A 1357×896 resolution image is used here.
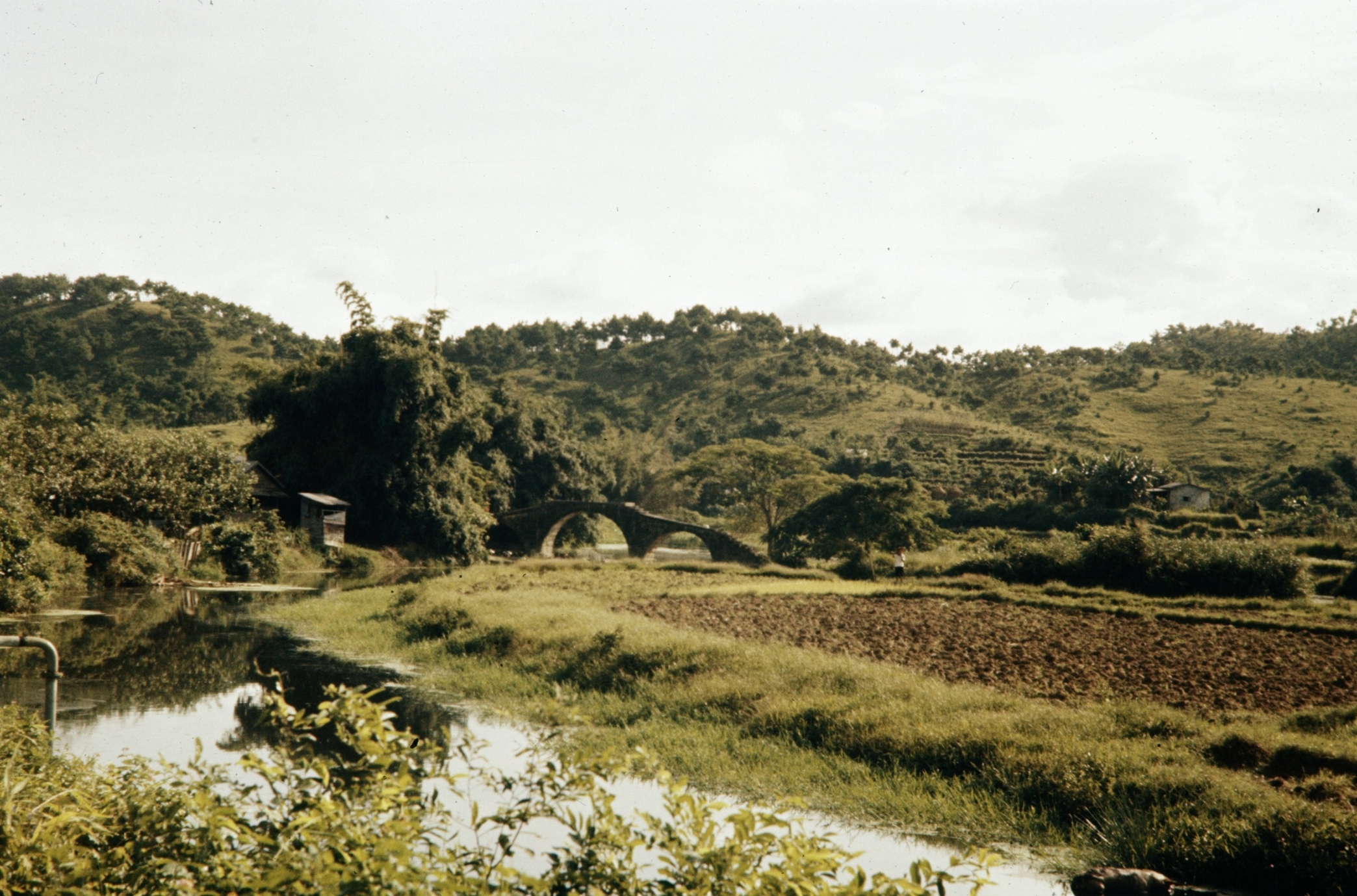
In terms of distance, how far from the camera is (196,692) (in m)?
16.2

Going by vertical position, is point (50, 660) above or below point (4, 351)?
below

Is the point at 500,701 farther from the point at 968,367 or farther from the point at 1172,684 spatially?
the point at 968,367

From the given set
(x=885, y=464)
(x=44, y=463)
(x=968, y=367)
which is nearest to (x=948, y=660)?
(x=44, y=463)

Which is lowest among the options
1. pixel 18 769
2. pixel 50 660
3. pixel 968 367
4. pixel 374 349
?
pixel 18 769

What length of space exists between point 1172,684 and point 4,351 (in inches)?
3615

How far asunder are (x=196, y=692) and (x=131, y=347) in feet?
271

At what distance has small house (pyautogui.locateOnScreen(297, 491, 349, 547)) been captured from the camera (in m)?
45.1

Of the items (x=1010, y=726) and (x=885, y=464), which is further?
(x=885, y=464)

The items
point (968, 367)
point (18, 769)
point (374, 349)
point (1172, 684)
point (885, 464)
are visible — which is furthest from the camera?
point (968, 367)

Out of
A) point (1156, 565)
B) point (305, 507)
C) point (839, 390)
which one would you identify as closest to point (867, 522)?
point (1156, 565)

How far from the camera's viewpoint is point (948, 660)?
18.1 metres

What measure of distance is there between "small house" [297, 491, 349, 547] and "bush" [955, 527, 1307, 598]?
96.1 ft

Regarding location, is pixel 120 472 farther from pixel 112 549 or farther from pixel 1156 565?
pixel 1156 565

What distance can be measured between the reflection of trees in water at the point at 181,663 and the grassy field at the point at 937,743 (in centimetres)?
143
